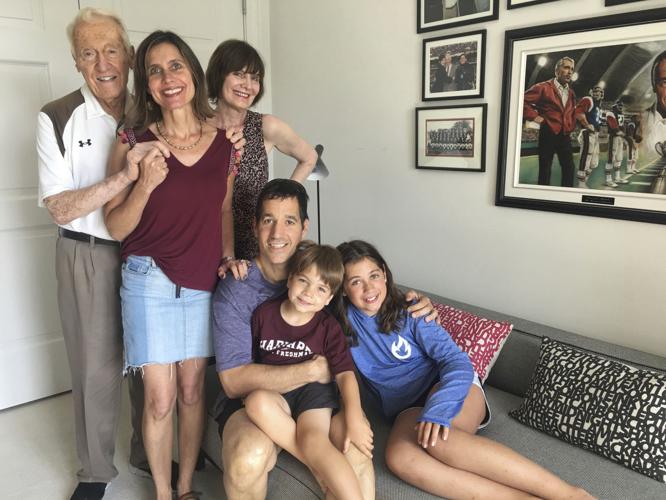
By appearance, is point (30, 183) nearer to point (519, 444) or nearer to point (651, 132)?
point (519, 444)

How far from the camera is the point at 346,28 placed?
9.11ft

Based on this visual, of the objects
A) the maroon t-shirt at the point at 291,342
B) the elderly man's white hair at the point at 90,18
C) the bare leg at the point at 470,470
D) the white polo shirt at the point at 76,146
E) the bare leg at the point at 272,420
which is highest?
the elderly man's white hair at the point at 90,18

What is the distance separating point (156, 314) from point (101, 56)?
2.75ft

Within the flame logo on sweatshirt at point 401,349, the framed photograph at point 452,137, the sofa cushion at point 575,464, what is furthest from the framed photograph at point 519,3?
the sofa cushion at point 575,464

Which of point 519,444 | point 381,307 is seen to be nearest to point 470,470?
point 519,444

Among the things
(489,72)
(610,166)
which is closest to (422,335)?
(610,166)

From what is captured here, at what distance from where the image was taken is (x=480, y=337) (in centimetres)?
193

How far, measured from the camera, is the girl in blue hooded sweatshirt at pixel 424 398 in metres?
1.44

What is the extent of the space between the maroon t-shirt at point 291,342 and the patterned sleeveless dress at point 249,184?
389 mm

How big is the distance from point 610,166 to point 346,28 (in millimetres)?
1525

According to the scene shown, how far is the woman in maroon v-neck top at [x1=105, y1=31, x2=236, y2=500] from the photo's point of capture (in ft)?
5.17

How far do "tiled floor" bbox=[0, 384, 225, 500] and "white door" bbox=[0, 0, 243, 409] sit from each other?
0.60 ft

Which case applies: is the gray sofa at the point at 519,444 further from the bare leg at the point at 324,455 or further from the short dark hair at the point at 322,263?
the short dark hair at the point at 322,263

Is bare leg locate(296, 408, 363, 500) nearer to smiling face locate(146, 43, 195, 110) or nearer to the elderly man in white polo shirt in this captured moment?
the elderly man in white polo shirt
